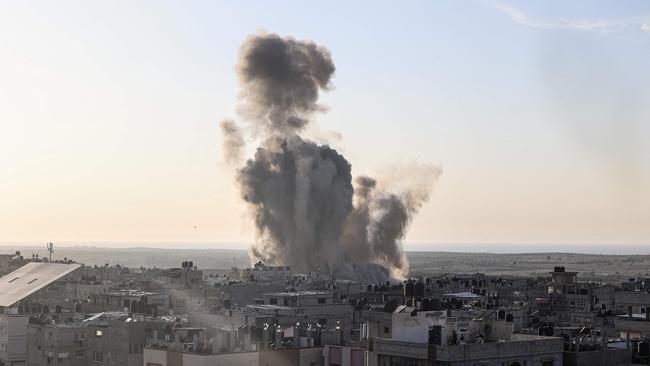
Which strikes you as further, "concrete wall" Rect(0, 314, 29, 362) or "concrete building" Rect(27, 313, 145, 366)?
"concrete wall" Rect(0, 314, 29, 362)

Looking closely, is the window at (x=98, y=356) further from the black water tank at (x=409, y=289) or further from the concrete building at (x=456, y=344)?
the black water tank at (x=409, y=289)

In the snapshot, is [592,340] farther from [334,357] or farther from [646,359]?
[334,357]

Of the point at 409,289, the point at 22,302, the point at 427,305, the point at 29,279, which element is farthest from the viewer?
the point at 29,279

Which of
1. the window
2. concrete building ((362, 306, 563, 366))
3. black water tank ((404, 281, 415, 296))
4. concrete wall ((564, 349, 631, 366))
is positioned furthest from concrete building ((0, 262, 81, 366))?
concrete wall ((564, 349, 631, 366))

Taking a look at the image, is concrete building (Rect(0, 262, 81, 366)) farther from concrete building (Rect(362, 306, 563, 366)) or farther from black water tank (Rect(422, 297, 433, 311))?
concrete building (Rect(362, 306, 563, 366))

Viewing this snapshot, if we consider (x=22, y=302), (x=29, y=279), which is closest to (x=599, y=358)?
(x=22, y=302)

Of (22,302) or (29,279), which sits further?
(29,279)

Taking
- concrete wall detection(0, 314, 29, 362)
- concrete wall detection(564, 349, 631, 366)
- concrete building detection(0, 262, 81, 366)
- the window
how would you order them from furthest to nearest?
concrete building detection(0, 262, 81, 366) < concrete wall detection(0, 314, 29, 362) < the window < concrete wall detection(564, 349, 631, 366)

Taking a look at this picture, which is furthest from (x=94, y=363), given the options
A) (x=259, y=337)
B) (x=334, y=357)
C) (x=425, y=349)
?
(x=425, y=349)

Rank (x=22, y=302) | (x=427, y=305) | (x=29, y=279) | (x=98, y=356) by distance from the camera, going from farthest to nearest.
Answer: (x=29, y=279)
(x=22, y=302)
(x=98, y=356)
(x=427, y=305)

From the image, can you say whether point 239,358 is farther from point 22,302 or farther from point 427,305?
point 22,302

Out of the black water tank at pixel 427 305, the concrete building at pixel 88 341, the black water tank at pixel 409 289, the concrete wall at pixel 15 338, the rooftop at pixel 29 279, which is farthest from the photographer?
the rooftop at pixel 29 279

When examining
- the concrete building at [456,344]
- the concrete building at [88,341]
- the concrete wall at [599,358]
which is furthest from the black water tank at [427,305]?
the concrete building at [88,341]

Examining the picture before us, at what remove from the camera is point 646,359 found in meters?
67.4
